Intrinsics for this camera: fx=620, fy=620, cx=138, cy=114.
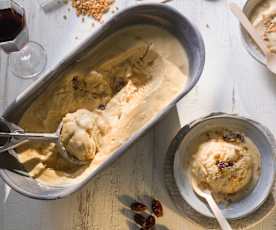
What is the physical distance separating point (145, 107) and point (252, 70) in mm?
289

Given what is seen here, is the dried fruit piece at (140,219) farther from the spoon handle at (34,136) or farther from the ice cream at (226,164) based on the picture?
the spoon handle at (34,136)

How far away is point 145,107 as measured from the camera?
132cm

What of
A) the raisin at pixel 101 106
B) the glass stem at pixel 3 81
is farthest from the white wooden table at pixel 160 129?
the raisin at pixel 101 106

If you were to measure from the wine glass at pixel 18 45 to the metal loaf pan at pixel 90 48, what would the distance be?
5.6 inches

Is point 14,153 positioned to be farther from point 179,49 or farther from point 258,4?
point 258,4

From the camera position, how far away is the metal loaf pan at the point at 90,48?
125 cm

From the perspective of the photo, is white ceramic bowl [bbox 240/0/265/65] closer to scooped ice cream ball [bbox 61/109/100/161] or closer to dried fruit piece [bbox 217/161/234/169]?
dried fruit piece [bbox 217/161/234/169]

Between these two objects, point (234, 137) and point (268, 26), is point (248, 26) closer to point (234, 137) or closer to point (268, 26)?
point (268, 26)

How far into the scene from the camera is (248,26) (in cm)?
139

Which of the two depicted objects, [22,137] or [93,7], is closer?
[22,137]

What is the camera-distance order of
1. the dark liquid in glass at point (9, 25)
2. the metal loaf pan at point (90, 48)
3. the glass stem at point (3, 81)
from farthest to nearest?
the glass stem at point (3, 81) < the dark liquid in glass at point (9, 25) < the metal loaf pan at point (90, 48)

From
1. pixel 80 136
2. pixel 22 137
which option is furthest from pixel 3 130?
pixel 80 136

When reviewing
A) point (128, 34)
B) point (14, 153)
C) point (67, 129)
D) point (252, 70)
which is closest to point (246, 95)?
point (252, 70)

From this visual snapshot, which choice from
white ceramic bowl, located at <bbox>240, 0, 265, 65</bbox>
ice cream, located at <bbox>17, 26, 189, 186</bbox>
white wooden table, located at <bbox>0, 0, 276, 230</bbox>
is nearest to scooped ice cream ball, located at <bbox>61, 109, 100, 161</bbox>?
ice cream, located at <bbox>17, 26, 189, 186</bbox>
